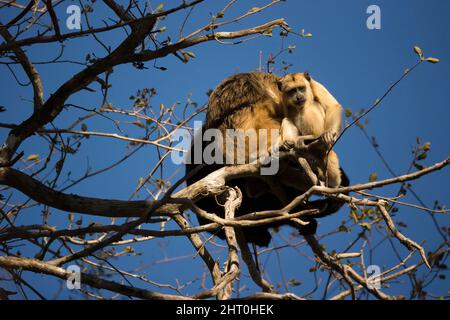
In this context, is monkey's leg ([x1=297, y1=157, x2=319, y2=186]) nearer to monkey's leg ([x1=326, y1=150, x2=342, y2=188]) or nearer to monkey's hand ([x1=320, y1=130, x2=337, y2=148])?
monkey's hand ([x1=320, y1=130, x2=337, y2=148])

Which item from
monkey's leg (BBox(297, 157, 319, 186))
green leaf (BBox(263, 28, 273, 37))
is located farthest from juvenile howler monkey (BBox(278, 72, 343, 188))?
green leaf (BBox(263, 28, 273, 37))

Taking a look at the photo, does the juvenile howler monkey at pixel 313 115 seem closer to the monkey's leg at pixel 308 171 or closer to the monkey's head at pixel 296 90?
the monkey's head at pixel 296 90

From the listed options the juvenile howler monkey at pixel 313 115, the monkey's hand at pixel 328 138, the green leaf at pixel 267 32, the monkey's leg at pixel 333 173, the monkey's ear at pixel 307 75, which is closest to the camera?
the green leaf at pixel 267 32

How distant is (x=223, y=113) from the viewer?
241 inches

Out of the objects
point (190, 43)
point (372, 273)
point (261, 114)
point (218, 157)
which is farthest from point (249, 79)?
point (372, 273)

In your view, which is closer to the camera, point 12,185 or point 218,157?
point 12,185

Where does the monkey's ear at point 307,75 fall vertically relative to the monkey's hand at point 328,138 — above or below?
above

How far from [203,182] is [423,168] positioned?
172cm

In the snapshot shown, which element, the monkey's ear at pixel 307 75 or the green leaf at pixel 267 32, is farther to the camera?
the monkey's ear at pixel 307 75

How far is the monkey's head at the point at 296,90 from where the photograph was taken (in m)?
5.93

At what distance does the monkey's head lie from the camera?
5.93 meters

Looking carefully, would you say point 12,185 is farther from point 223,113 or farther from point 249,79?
point 249,79

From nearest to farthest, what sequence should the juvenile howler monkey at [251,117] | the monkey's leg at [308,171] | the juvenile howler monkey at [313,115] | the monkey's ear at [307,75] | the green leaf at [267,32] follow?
1. the green leaf at [267,32]
2. the monkey's leg at [308,171]
3. the juvenile howler monkey at [313,115]
4. the juvenile howler monkey at [251,117]
5. the monkey's ear at [307,75]

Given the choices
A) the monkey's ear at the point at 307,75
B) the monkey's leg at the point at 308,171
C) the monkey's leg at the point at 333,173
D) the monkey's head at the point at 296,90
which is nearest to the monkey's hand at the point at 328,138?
the monkey's leg at the point at 333,173
